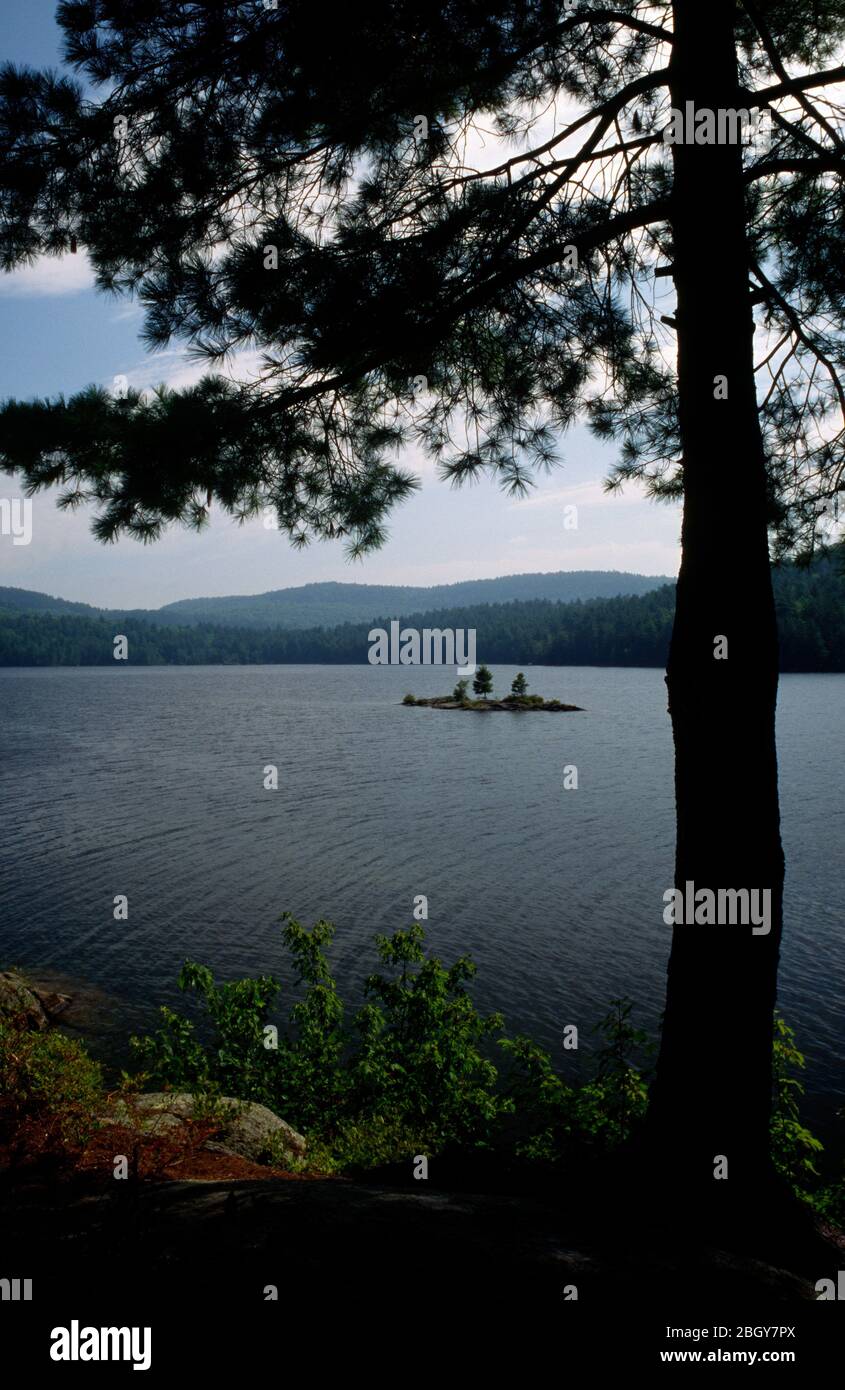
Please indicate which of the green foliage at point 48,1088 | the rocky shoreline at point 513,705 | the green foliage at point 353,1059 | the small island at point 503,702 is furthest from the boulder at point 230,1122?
the small island at point 503,702

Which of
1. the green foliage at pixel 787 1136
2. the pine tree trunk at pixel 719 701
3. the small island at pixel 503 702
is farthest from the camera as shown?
the small island at pixel 503 702

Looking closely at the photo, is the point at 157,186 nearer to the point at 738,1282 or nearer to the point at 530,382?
the point at 530,382

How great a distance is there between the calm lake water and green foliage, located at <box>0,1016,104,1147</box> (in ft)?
23.3

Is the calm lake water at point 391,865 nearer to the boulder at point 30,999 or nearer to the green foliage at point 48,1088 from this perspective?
the boulder at point 30,999

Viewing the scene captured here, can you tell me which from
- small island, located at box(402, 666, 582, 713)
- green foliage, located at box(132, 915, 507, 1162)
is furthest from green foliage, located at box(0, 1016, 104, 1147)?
small island, located at box(402, 666, 582, 713)

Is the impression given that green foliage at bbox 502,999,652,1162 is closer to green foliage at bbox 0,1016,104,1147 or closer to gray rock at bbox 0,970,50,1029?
green foliage at bbox 0,1016,104,1147

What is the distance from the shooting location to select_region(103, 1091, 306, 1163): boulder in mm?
6172

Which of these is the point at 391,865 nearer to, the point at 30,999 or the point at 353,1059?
the point at 30,999

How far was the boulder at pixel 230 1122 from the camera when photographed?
6172mm

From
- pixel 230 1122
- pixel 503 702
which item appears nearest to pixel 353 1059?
pixel 230 1122

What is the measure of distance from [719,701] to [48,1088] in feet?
17.3

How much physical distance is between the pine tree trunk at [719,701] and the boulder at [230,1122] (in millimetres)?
3439
